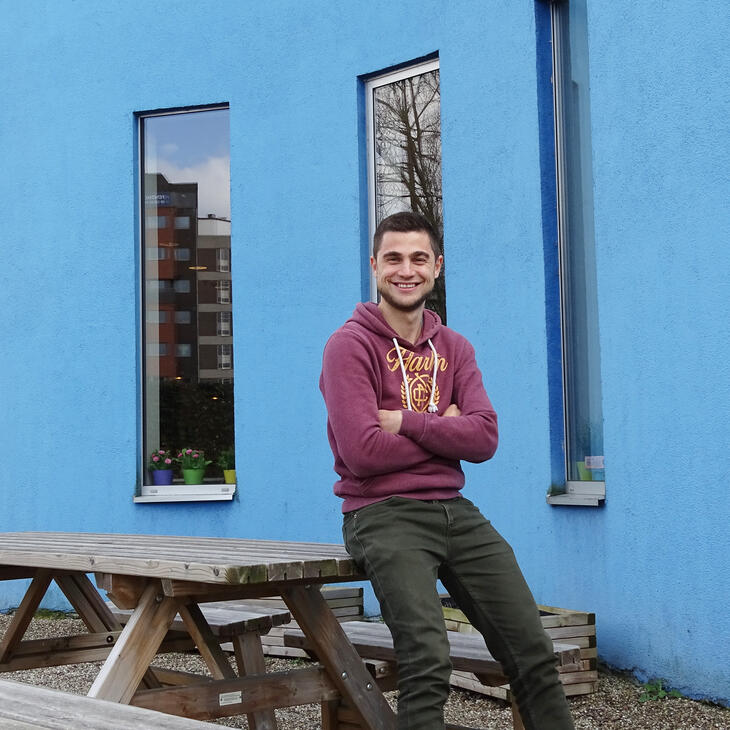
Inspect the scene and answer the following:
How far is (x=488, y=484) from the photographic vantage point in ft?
22.7

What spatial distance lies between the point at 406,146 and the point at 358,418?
15.5 feet

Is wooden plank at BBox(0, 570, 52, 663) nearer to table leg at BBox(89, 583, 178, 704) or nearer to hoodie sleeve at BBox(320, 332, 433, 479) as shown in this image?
table leg at BBox(89, 583, 178, 704)

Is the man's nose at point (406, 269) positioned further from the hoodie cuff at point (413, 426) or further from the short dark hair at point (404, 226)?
the hoodie cuff at point (413, 426)

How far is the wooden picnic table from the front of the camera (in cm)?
340

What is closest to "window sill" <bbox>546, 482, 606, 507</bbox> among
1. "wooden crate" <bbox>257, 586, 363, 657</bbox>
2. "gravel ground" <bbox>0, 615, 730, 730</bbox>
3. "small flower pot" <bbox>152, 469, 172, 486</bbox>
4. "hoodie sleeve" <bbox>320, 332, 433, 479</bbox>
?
"gravel ground" <bbox>0, 615, 730, 730</bbox>

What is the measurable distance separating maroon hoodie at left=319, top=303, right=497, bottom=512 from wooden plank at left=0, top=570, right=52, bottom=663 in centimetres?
201

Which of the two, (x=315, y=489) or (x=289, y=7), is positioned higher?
(x=289, y=7)

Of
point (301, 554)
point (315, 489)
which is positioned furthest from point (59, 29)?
point (301, 554)

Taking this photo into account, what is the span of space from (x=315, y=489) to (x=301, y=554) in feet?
14.0

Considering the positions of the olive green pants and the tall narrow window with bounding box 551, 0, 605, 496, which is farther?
the tall narrow window with bounding box 551, 0, 605, 496

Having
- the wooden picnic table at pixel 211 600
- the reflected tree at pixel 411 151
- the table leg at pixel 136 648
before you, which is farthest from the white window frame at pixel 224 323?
the table leg at pixel 136 648

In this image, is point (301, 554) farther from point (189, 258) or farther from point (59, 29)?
point (59, 29)

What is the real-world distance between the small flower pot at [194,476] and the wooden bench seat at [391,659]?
424 centimetres

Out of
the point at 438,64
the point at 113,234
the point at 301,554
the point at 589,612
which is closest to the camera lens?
the point at 301,554
